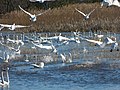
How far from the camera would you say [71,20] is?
43.3 meters

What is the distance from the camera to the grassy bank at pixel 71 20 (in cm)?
3872

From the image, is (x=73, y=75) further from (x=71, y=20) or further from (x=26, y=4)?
(x=26, y=4)

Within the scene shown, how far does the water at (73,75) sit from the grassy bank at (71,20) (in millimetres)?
13719

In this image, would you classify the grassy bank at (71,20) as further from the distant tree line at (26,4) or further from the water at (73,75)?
the water at (73,75)

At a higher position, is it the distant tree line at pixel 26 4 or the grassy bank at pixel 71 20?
the distant tree line at pixel 26 4

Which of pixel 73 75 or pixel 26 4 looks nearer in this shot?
pixel 73 75

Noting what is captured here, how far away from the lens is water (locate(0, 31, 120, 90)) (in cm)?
1806

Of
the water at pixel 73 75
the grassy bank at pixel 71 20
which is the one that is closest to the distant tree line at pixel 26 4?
the grassy bank at pixel 71 20

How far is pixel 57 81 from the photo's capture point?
1897 cm

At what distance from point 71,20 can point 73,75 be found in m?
23.3

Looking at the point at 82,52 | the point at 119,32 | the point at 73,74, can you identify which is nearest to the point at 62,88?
the point at 73,74

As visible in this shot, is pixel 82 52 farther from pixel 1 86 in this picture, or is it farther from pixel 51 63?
pixel 1 86

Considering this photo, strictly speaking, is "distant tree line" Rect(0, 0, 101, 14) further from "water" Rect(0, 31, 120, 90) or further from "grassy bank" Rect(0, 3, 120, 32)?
"water" Rect(0, 31, 120, 90)

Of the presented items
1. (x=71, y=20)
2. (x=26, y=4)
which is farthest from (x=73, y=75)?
(x=26, y=4)
